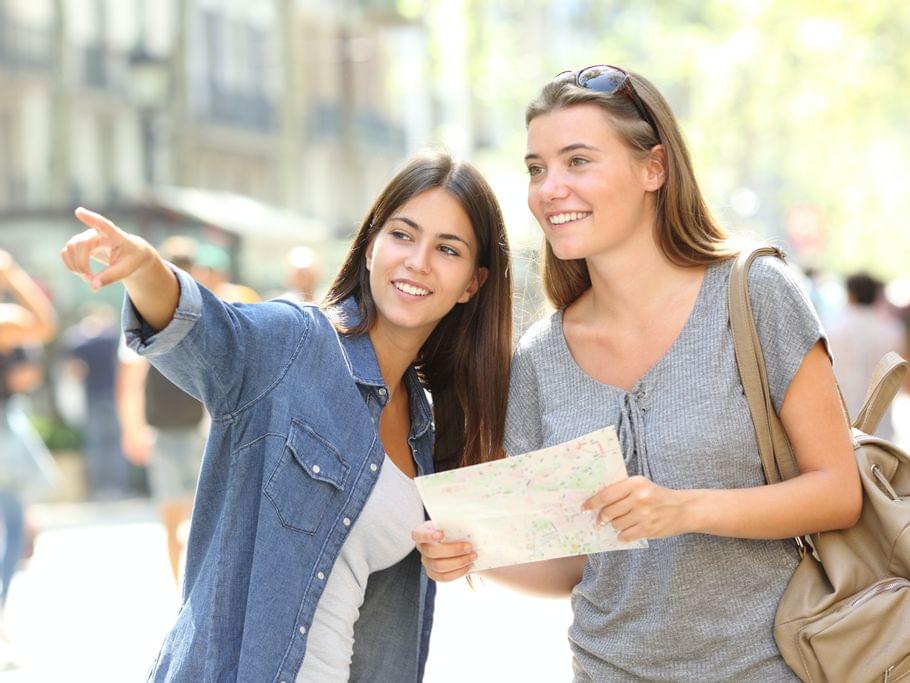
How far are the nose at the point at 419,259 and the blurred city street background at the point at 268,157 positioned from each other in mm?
3750

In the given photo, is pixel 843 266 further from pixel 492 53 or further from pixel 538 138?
pixel 538 138

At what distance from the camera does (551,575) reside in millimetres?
3133

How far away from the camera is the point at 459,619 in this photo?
7867 millimetres

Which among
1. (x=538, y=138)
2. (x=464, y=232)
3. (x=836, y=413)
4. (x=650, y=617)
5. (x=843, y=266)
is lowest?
(x=843, y=266)

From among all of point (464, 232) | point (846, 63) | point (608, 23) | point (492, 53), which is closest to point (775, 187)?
point (608, 23)

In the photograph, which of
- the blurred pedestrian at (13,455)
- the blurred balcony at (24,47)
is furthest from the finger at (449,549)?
the blurred balcony at (24,47)

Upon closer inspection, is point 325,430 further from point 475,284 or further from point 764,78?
point 764,78

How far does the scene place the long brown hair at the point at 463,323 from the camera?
10.7 feet

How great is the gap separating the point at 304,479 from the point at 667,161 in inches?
40.5

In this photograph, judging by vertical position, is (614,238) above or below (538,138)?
below

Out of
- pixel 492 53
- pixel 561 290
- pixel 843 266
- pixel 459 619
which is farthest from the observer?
pixel 843 266

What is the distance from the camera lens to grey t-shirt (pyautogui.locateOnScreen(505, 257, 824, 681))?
2.72m

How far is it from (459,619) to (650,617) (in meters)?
5.20

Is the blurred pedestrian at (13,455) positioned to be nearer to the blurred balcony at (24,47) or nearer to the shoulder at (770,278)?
the shoulder at (770,278)
